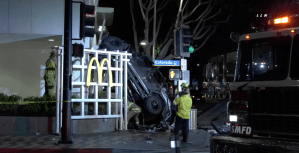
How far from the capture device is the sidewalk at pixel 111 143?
1011 centimetres

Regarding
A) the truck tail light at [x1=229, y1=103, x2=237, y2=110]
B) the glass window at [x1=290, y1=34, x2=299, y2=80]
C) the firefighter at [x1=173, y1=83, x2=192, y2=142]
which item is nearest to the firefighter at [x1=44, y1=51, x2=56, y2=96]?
the firefighter at [x1=173, y1=83, x2=192, y2=142]

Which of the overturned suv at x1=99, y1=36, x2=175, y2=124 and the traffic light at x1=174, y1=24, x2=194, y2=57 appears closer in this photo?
the traffic light at x1=174, y1=24, x2=194, y2=57

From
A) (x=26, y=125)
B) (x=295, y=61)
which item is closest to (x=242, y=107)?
(x=295, y=61)

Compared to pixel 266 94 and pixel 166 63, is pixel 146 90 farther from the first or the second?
pixel 266 94

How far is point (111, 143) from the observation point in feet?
36.5

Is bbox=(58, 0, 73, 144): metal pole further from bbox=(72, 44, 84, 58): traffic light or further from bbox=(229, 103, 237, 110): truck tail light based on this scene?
bbox=(229, 103, 237, 110): truck tail light

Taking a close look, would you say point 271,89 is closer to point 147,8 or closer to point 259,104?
point 259,104

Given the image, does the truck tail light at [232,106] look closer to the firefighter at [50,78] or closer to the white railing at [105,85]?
the white railing at [105,85]

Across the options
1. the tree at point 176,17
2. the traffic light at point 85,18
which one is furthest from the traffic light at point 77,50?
the tree at point 176,17

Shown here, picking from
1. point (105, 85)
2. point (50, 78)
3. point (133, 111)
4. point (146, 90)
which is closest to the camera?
point (105, 85)

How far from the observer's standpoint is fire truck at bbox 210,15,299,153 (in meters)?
6.12

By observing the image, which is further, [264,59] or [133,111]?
[133,111]

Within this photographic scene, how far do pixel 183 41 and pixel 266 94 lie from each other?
6.54 m

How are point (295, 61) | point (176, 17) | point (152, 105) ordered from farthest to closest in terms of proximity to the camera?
point (176, 17), point (152, 105), point (295, 61)
